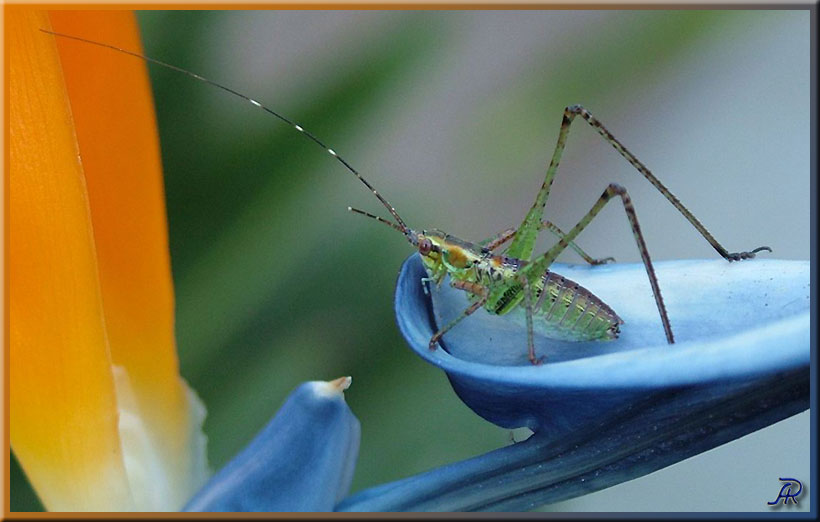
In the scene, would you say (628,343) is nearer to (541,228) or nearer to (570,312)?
(570,312)

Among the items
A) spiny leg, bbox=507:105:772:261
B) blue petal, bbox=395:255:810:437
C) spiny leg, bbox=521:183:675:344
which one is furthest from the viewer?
spiny leg, bbox=507:105:772:261

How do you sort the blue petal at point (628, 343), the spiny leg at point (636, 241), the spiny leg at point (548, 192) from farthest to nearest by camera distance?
the spiny leg at point (548, 192) → the spiny leg at point (636, 241) → the blue petal at point (628, 343)

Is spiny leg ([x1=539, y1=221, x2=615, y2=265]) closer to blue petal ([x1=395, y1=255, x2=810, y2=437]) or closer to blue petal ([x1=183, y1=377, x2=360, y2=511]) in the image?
blue petal ([x1=395, y1=255, x2=810, y2=437])

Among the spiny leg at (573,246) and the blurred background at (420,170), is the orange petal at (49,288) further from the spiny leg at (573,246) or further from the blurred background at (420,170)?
the spiny leg at (573,246)

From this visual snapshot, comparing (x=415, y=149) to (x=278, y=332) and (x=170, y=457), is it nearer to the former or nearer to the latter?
(x=278, y=332)

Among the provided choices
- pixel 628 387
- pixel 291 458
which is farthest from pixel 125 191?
pixel 628 387

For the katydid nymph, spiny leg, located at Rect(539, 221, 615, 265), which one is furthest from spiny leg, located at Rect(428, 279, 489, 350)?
spiny leg, located at Rect(539, 221, 615, 265)

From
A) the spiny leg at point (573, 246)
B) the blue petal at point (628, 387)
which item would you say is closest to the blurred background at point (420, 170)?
the spiny leg at point (573, 246)

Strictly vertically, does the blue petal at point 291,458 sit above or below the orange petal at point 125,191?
below
